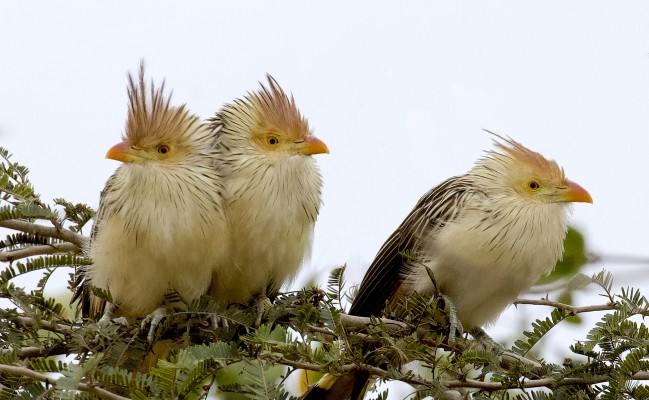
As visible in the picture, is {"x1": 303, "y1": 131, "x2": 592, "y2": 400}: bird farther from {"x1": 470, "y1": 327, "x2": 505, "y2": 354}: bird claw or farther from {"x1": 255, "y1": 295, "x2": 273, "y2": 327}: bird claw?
{"x1": 255, "y1": 295, "x2": 273, "y2": 327}: bird claw

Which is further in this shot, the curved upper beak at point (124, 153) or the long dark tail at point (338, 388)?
the long dark tail at point (338, 388)

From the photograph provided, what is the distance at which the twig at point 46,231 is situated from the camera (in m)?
4.02

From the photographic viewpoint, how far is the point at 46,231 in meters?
4.20

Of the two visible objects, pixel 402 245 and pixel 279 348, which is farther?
pixel 402 245

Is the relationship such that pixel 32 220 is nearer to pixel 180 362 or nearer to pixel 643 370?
pixel 180 362

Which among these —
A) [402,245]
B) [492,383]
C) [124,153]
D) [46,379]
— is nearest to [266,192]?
[124,153]

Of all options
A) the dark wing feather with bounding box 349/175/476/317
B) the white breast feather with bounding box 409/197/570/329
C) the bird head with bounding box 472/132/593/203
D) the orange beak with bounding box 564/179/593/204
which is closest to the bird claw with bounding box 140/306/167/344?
the dark wing feather with bounding box 349/175/476/317

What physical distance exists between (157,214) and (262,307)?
65 centimetres

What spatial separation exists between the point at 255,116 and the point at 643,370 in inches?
89.6

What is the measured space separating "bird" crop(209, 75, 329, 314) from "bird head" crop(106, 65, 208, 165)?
0.22 metres

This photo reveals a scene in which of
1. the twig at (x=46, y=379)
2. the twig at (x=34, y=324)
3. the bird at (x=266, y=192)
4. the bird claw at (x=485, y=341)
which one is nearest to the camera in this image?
the twig at (x=46, y=379)

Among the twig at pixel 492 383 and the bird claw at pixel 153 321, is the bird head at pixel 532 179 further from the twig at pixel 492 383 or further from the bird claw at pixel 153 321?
the bird claw at pixel 153 321

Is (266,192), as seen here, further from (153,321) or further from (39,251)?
(39,251)

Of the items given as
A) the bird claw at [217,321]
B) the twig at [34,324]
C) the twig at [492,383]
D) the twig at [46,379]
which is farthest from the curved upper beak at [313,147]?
the twig at [46,379]
